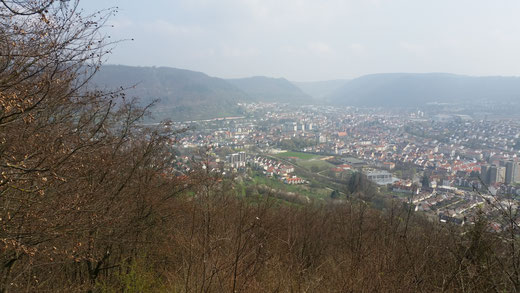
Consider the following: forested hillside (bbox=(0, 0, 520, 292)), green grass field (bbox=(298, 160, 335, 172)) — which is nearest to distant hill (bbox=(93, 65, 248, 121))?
green grass field (bbox=(298, 160, 335, 172))

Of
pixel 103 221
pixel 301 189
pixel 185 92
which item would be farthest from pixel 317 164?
pixel 185 92

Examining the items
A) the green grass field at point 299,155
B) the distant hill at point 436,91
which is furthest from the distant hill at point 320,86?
the green grass field at point 299,155

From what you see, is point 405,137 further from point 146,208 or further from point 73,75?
point 73,75

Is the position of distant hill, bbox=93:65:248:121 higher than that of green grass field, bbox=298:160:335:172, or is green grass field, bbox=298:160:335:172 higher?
distant hill, bbox=93:65:248:121

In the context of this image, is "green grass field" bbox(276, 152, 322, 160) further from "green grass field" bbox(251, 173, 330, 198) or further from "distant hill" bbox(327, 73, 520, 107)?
"distant hill" bbox(327, 73, 520, 107)

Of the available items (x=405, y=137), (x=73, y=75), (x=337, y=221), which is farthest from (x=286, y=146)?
(x=73, y=75)

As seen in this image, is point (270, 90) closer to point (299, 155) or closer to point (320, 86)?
point (320, 86)
